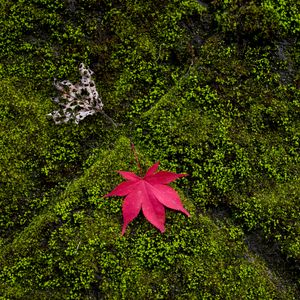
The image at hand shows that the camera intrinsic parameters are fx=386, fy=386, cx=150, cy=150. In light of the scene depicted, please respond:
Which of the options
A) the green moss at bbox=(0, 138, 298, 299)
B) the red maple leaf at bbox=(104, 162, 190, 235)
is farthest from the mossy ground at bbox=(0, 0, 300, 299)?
the red maple leaf at bbox=(104, 162, 190, 235)

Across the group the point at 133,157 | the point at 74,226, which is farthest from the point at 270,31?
the point at 74,226

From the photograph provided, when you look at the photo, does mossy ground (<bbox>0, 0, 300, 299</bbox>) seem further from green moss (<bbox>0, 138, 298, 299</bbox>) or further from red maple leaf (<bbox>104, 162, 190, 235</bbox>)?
red maple leaf (<bbox>104, 162, 190, 235</bbox>)

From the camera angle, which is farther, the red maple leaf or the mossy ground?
the mossy ground

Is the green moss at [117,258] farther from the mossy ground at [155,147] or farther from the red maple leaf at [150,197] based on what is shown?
the red maple leaf at [150,197]

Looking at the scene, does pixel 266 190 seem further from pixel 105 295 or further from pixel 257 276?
pixel 105 295

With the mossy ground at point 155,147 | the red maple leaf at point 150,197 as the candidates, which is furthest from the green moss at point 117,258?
the red maple leaf at point 150,197
